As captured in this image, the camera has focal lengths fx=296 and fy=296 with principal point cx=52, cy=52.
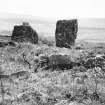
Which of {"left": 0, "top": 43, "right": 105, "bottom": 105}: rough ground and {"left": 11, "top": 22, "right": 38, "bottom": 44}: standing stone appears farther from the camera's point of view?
{"left": 11, "top": 22, "right": 38, "bottom": 44}: standing stone

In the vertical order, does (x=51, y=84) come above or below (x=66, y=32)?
below

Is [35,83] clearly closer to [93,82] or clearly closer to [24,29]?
[93,82]

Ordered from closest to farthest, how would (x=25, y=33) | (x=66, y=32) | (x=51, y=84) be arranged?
(x=51, y=84), (x=25, y=33), (x=66, y=32)

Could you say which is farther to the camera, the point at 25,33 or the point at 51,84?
the point at 25,33

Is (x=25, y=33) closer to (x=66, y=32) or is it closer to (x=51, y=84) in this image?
(x=66, y=32)

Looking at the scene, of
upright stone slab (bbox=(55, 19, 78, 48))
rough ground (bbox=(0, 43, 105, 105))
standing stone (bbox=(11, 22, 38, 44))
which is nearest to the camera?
rough ground (bbox=(0, 43, 105, 105))

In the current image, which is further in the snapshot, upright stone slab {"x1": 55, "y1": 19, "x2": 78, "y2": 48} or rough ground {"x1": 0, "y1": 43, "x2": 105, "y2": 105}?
upright stone slab {"x1": 55, "y1": 19, "x2": 78, "y2": 48}

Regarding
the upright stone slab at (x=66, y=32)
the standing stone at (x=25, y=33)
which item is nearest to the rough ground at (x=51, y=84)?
the standing stone at (x=25, y=33)

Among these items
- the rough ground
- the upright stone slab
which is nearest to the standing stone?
the upright stone slab

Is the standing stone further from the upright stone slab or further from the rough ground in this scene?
the rough ground

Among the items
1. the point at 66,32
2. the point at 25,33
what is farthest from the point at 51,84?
the point at 66,32

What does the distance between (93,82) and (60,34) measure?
17375 millimetres

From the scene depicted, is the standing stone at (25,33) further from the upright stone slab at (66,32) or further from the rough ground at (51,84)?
the rough ground at (51,84)

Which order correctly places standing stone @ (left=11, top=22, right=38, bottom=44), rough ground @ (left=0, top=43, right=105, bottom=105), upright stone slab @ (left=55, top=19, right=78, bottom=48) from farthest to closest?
upright stone slab @ (left=55, top=19, right=78, bottom=48) < standing stone @ (left=11, top=22, right=38, bottom=44) < rough ground @ (left=0, top=43, right=105, bottom=105)
